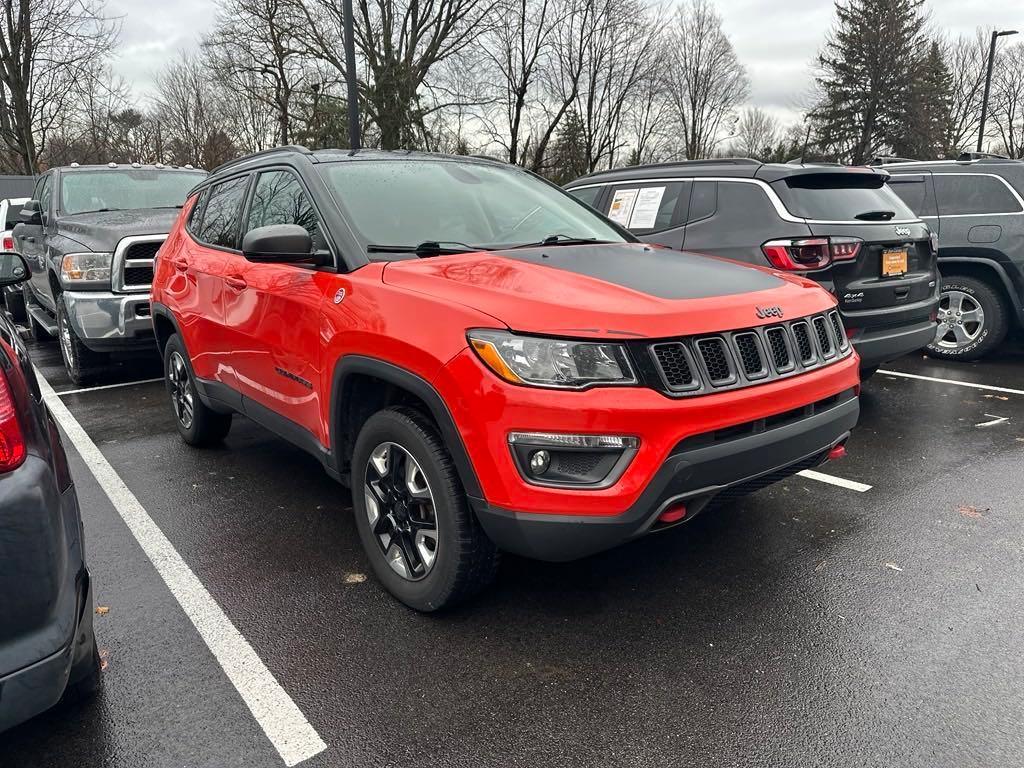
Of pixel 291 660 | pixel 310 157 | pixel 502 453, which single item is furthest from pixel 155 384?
pixel 502 453

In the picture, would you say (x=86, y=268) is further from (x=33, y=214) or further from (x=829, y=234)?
(x=829, y=234)

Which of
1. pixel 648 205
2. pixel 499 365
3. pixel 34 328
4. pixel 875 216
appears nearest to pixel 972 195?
pixel 875 216

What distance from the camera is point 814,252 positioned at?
490cm

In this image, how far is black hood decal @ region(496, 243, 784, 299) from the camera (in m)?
2.78

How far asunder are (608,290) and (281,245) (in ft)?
4.55

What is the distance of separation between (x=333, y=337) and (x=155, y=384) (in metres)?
4.91

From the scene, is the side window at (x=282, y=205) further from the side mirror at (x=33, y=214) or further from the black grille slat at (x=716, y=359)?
the side mirror at (x=33, y=214)

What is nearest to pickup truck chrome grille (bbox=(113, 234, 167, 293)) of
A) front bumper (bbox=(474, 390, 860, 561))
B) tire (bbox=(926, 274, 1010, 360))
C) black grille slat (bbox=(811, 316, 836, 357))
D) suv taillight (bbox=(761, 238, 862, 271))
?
suv taillight (bbox=(761, 238, 862, 271))

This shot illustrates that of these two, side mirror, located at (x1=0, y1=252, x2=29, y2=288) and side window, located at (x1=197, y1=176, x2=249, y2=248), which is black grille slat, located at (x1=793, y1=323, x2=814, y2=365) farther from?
side mirror, located at (x1=0, y1=252, x2=29, y2=288)

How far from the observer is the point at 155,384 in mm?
7207

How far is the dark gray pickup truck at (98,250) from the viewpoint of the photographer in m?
6.54

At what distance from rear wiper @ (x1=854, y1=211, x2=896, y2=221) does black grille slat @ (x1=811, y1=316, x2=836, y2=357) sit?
238 centimetres

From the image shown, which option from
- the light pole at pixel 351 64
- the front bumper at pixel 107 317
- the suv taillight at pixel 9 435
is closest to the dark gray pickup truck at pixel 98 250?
the front bumper at pixel 107 317

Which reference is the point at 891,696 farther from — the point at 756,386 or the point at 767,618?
the point at 756,386
